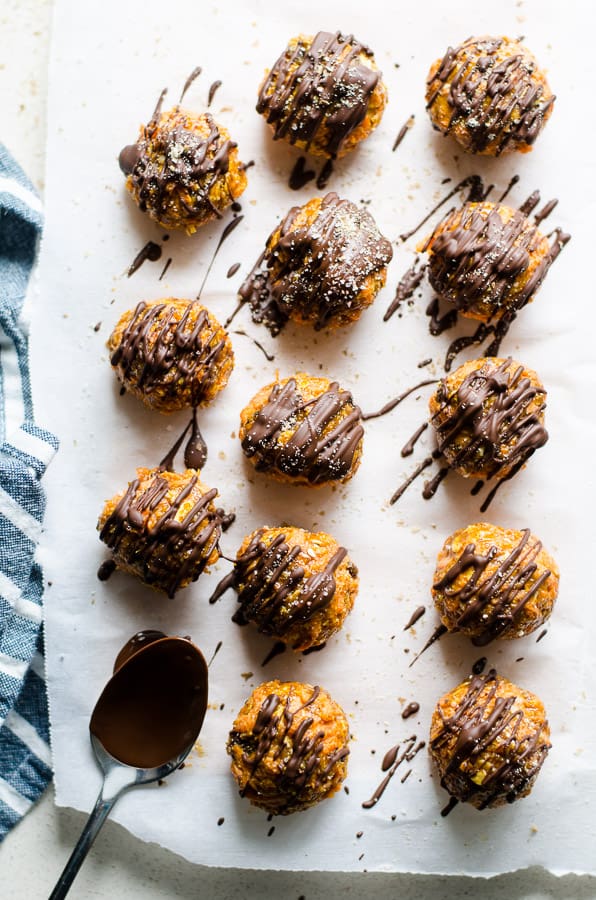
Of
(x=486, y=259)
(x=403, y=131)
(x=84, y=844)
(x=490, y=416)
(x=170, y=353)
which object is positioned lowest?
(x=84, y=844)

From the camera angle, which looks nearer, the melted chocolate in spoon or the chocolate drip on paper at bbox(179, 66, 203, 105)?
the melted chocolate in spoon

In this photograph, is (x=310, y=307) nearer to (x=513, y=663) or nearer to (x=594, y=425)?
(x=594, y=425)

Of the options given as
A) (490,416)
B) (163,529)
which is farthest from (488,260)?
(163,529)

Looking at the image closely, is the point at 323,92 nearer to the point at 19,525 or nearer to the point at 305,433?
the point at 305,433

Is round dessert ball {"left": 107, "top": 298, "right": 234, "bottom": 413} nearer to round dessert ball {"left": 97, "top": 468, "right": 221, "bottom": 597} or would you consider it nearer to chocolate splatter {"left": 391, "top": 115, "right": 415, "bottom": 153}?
round dessert ball {"left": 97, "top": 468, "right": 221, "bottom": 597}

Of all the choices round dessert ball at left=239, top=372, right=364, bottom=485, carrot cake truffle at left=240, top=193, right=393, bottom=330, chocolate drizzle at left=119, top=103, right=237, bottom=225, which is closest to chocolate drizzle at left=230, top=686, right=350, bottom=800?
round dessert ball at left=239, top=372, right=364, bottom=485

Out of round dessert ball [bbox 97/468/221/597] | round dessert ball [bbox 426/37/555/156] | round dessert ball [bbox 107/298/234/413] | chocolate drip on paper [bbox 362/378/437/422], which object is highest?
round dessert ball [bbox 426/37/555/156]

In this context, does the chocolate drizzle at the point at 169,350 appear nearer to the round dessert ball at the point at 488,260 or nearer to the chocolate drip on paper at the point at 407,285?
the chocolate drip on paper at the point at 407,285

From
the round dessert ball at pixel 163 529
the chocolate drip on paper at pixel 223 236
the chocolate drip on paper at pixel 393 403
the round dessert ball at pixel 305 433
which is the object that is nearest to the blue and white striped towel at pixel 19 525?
the round dessert ball at pixel 163 529
